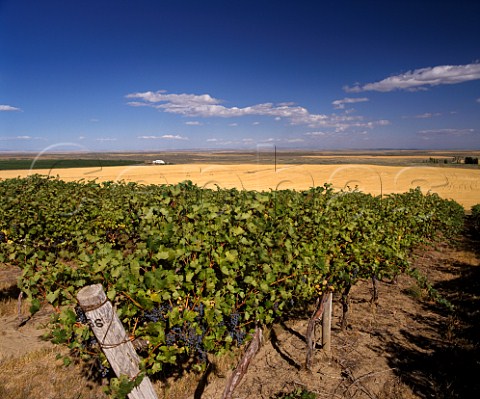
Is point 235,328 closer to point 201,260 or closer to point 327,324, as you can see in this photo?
point 201,260

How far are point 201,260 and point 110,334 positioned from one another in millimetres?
1125

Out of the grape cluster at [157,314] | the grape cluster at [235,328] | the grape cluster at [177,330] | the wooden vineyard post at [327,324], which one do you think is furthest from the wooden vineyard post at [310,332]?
the grape cluster at [157,314]

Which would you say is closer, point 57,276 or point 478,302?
point 57,276

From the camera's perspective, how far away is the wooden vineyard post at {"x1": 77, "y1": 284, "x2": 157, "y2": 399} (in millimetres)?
2518

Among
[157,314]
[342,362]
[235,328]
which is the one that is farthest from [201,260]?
[342,362]

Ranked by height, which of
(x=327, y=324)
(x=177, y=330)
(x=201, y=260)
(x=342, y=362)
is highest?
(x=201, y=260)

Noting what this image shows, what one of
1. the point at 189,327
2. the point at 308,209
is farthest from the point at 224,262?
the point at 308,209

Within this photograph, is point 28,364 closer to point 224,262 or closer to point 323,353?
point 224,262

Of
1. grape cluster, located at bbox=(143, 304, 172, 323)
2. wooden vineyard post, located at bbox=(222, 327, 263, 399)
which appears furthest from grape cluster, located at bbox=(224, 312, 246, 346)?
grape cluster, located at bbox=(143, 304, 172, 323)

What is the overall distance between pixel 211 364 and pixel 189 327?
2.13m

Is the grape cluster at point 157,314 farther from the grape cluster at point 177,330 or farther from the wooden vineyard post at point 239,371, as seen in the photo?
the wooden vineyard post at point 239,371

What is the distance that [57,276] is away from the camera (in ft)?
10.6

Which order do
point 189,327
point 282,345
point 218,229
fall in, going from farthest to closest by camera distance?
point 282,345
point 218,229
point 189,327

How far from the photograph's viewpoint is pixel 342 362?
5.15 meters
